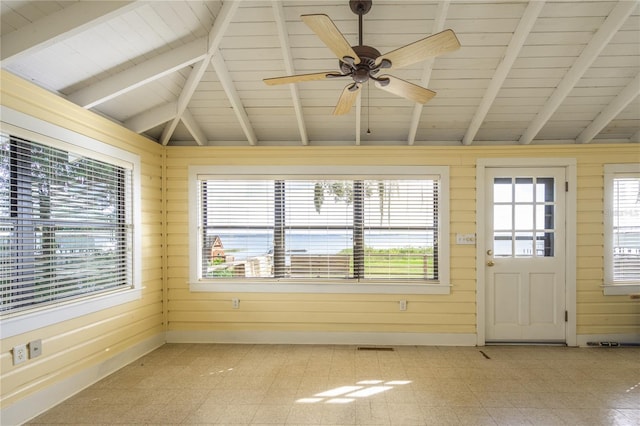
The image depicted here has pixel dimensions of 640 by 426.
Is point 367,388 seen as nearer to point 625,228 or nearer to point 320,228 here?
point 320,228

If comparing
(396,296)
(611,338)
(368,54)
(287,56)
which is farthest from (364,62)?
(611,338)

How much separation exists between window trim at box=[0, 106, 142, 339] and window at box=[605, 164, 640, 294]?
526 cm

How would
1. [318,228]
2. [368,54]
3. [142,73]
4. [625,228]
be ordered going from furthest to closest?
1. [318,228]
2. [625,228]
3. [142,73]
4. [368,54]

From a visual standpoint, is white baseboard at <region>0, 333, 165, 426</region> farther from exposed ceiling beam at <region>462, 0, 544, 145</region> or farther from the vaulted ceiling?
exposed ceiling beam at <region>462, 0, 544, 145</region>

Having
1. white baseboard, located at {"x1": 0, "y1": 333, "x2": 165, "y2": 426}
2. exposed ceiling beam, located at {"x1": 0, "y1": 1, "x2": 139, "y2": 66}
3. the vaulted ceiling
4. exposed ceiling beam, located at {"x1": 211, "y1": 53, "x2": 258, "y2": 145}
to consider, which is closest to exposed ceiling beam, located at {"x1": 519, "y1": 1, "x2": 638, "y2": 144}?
the vaulted ceiling

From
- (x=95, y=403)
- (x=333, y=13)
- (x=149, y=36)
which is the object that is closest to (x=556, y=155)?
(x=333, y=13)

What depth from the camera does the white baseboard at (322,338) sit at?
408cm

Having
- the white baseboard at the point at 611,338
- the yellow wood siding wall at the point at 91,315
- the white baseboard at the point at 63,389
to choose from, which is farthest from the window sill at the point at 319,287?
the white baseboard at the point at 611,338

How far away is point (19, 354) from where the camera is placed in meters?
2.43

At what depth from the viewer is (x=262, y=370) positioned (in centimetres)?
339

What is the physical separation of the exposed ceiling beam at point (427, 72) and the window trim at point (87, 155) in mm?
2992

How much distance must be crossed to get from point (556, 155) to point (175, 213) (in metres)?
4.53

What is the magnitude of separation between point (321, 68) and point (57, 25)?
197cm

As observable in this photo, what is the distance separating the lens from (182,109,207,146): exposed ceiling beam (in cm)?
382
